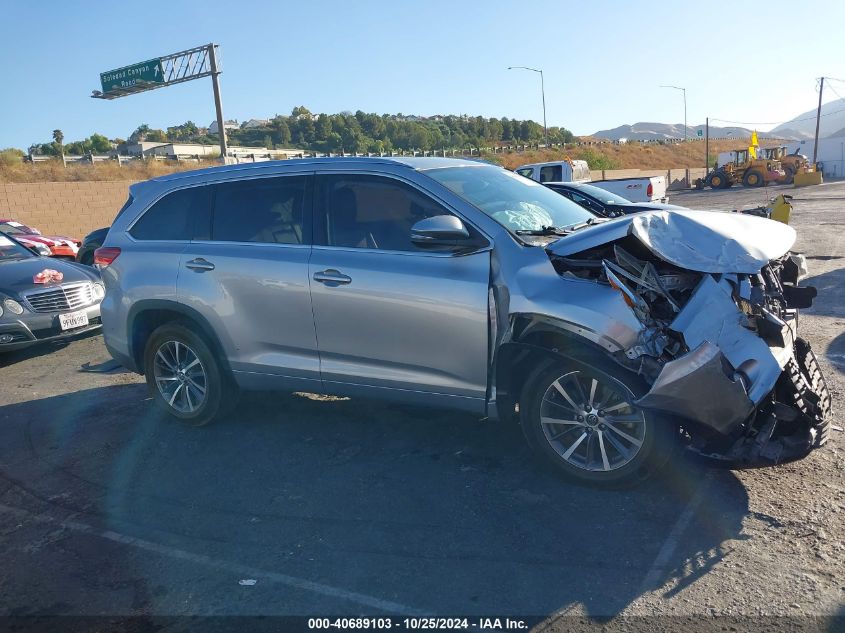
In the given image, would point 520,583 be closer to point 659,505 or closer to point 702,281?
point 659,505

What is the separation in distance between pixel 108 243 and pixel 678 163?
9048 centimetres

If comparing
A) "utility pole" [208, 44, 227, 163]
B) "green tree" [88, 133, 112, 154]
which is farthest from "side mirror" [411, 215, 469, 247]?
"green tree" [88, 133, 112, 154]

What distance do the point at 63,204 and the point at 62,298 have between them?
19959mm

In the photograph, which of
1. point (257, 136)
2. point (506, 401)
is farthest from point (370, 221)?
point (257, 136)

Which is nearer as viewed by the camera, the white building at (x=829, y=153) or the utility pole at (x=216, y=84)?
the utility pole at (x=216, y=84)

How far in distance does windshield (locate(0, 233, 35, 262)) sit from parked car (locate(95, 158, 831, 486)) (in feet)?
15.3

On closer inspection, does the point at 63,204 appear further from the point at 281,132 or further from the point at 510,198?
the point at 281,132

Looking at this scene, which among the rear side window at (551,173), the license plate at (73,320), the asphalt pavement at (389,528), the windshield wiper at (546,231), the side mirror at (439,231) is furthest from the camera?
the rear side window at (551,173)

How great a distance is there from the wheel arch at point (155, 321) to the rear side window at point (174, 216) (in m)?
0.56

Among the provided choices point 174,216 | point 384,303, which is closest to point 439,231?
point 384,303

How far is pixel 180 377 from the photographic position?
224 inches

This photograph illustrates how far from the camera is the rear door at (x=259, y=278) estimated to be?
16.4ft

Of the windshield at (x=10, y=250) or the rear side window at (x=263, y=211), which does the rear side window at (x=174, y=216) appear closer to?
the rear side window at (x=263, y=211)

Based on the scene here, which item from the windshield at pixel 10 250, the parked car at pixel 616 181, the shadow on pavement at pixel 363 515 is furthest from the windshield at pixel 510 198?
the parked car at pixel 616 181
